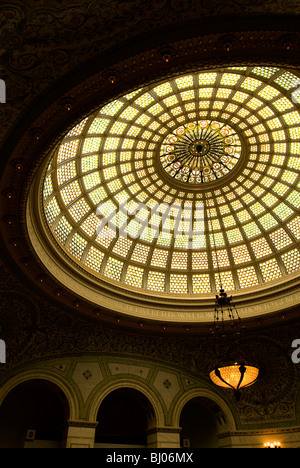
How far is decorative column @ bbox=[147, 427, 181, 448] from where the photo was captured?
43.1ft

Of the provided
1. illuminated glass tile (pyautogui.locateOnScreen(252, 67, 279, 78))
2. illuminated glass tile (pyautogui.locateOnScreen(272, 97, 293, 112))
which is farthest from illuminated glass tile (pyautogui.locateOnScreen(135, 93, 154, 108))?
illuminated glass tile (pyautogui.locateOnScreen(272, 97, 293, 112))

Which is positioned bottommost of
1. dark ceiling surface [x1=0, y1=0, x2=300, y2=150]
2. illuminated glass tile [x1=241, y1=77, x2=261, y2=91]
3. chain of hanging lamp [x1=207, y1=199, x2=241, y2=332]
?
chain of hanging lamp [x1=207, y1=199, x2=241, y2=332]

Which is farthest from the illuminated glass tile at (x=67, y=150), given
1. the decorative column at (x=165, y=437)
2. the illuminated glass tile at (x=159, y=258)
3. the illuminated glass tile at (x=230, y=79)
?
the decorative column at (x=165, y=437)

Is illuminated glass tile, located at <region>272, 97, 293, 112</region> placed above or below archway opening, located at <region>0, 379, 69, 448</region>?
above

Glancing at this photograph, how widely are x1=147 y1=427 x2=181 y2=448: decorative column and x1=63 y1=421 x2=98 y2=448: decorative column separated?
2629 millimetres

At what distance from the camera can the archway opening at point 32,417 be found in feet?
44.1

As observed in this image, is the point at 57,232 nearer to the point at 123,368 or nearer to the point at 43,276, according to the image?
the point at 43,276

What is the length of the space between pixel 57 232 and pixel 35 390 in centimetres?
750

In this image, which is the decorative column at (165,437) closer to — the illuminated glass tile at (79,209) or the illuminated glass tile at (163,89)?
the illuminated glass tile at (79,209)

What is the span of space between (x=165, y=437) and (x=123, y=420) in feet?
9.95

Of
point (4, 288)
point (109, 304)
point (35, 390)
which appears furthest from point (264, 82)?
point (35, 390)

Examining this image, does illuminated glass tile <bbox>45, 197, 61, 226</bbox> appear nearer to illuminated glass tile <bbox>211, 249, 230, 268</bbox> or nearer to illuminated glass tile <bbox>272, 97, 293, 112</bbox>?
illuminated glass tile <bbox>211, 249, 230, 268</bbox>

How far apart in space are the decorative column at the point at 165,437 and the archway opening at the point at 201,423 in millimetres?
1800

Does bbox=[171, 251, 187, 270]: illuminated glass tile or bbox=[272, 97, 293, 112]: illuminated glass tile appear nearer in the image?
bbox=[272, 97, 293, 112]: illuminated glass tile
